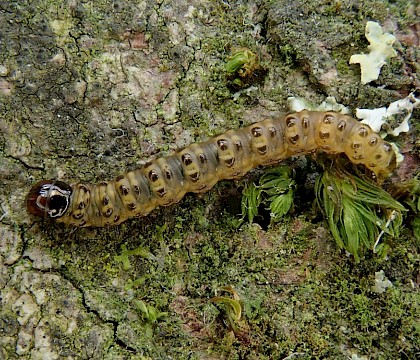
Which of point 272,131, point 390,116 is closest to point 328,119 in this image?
point 272,131

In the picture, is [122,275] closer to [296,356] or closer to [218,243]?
Answer: [218,243]

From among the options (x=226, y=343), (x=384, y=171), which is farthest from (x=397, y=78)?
(x=226, y=343)

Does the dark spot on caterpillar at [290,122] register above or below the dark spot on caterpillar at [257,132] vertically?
above

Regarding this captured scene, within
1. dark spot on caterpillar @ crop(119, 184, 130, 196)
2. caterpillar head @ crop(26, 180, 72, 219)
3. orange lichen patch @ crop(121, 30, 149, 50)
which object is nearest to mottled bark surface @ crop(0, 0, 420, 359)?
orange lichen patch @ crop(121, 30, 149, 50)

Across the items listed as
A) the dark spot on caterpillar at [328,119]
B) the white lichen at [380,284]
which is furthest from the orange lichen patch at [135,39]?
the white lichen at [380,284]

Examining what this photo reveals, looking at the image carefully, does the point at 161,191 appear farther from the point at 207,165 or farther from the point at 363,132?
the point at 363,132

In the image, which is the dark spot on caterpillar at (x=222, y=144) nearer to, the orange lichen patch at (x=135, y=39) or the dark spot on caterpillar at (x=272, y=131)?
the dark spot on caterpillar at (x=272, y=131)

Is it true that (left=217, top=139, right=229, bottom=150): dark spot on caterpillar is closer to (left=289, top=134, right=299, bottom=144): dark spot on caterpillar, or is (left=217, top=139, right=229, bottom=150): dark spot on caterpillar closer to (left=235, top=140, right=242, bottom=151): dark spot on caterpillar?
(left=235, top=140, right=242, bottom=151): dark spot on caterpillar
